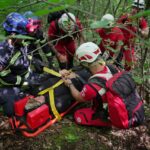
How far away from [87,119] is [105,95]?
1.97 feet

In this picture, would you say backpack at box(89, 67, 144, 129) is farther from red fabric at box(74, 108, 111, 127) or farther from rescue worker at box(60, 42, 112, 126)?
red fabric at box(74, 108, 111, 127)

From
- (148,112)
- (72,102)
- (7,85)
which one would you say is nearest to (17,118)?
(7,85)

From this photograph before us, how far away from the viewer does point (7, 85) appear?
4.63m

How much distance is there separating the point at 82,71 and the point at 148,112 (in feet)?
4.97

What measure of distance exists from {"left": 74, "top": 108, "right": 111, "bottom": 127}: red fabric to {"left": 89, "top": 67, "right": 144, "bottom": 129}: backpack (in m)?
0.46

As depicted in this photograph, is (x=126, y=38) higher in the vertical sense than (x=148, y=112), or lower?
higher

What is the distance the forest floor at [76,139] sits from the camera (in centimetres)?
425

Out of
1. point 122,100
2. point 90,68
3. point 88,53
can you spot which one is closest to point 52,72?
point 90,68

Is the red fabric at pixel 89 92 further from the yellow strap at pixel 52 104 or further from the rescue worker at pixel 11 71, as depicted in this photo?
the rescue worker at pixel 11 71

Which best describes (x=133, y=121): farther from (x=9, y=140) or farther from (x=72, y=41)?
(x=72, y=41)

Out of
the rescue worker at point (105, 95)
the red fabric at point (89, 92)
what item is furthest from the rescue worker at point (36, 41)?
the red fabric at point (89, 92)

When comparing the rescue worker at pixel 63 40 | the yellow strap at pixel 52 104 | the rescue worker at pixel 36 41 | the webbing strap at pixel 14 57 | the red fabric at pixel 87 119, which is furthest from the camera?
the rescue worker at pixel 63 40

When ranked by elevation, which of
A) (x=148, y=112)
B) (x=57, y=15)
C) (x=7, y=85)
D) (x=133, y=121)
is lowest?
(x=148, y=112)

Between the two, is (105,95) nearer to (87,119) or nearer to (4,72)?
(87,119)
